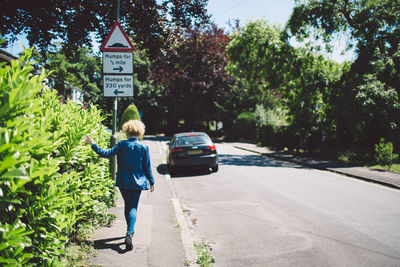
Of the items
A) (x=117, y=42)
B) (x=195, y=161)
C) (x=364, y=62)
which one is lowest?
(x=195, y=161)

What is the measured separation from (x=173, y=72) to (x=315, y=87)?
19.3 metres

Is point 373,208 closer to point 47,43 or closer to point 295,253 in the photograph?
point 295,253

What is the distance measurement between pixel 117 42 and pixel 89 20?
3235mm

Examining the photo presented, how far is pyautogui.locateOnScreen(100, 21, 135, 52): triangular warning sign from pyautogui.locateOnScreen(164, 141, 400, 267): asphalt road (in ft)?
11.8

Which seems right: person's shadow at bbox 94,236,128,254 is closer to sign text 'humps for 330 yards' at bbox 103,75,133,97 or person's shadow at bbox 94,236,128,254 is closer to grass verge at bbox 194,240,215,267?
grass verge at bbox 194,240,215,267

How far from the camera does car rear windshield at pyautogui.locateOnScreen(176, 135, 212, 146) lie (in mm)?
11289

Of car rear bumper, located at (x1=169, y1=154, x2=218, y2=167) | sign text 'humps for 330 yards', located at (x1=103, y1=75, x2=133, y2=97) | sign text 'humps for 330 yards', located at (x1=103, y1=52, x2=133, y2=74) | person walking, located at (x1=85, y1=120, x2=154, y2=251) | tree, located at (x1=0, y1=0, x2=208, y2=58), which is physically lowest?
car rear bumper, located at (x1=169, y1=154, x2=218, y2=167)

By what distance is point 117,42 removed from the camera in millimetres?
5387

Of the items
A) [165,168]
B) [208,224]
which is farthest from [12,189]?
[165,168]

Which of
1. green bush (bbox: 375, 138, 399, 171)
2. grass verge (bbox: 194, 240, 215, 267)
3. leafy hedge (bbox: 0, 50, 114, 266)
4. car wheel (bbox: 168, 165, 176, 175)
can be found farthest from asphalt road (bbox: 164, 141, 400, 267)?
green bush (bbox: 375, 138, 399, 171)

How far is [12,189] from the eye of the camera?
1748mm

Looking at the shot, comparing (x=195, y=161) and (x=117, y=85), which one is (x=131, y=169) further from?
(x=195, y=161)

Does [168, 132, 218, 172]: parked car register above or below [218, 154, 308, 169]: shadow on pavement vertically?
above

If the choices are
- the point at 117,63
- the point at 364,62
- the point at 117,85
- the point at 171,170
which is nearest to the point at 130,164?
the point at 117,85
